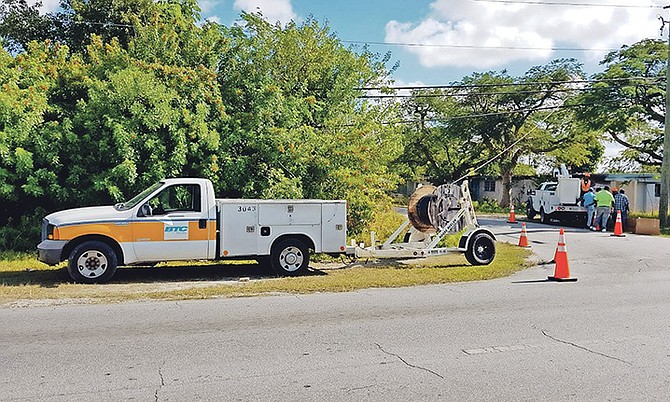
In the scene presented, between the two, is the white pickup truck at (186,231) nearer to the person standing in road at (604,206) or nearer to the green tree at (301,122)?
the green tree at (301,122)

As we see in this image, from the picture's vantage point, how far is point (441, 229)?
15.2 meters

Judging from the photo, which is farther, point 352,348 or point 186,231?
point 186,231

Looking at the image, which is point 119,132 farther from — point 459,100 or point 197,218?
point 459,100

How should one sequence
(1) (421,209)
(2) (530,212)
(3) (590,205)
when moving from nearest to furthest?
(1) (421,209)
(3) (590,205)
(2) (530,212)

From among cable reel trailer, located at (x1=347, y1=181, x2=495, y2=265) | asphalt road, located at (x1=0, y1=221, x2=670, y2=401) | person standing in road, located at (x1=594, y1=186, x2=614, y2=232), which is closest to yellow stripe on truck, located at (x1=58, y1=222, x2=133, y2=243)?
asphalt road, located at (x1=0, y1=221, x2=670, y2=401)

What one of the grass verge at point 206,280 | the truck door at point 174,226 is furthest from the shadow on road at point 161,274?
the truck door at point 174,226

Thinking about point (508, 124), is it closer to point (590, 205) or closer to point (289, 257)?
point (590, 205)

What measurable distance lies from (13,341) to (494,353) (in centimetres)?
541

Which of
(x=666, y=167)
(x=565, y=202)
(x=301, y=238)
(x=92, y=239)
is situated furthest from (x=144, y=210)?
(x=666, y=167)

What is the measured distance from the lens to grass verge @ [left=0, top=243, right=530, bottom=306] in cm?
1067

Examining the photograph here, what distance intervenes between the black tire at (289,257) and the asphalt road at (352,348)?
226 cm

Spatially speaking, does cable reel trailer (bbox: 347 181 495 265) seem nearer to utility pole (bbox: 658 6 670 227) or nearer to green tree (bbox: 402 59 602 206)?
utility pole (bbox: 658 6 670 227)

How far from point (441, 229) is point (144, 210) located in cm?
682

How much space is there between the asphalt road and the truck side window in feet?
9.58
